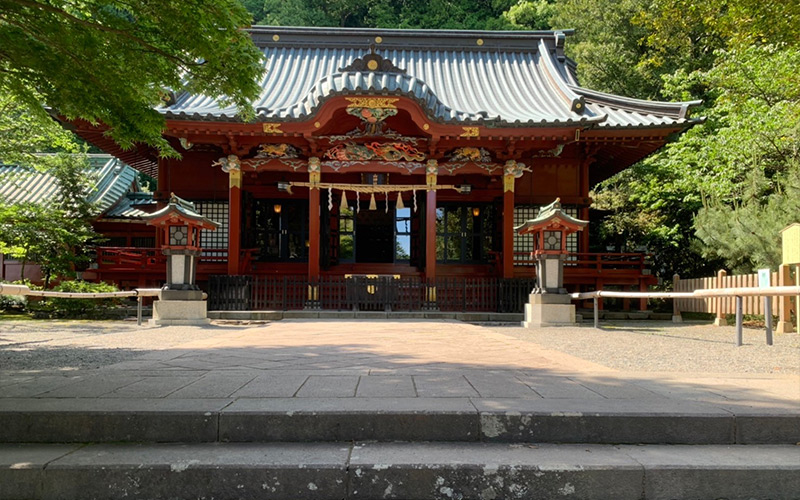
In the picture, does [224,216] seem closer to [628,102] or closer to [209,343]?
[209,343]

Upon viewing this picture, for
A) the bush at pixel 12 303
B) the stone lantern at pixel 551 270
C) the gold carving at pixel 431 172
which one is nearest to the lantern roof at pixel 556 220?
the stone lantern at pixel 551 270

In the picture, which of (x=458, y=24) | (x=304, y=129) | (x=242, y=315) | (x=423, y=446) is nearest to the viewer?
(x=423, y=446)

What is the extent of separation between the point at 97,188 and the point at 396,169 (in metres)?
11.8

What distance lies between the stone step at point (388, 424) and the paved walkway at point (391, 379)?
0.22 meters

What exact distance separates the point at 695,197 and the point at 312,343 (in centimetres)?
1312

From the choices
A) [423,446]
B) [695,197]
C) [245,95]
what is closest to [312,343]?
[245,95]

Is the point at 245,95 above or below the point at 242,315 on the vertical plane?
above

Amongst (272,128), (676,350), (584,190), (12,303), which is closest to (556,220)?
(676,350)

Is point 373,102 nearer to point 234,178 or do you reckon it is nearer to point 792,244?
point 234,178

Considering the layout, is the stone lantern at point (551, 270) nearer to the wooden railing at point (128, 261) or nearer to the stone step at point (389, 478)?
the stone step at point (389, 478)

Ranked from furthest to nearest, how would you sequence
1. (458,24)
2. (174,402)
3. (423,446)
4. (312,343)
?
(458,24) → (312,343) → (174,402) → (423,446)

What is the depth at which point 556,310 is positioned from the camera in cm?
1028

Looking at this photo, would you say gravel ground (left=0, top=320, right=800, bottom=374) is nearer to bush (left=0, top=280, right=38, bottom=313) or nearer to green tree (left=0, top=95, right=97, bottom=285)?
bush (left=0, top=280, right=38, bottom=313)

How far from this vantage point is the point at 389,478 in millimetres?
2641
